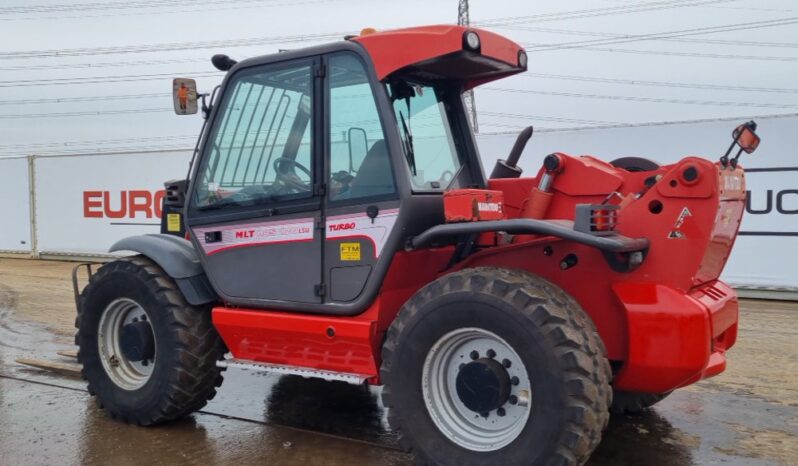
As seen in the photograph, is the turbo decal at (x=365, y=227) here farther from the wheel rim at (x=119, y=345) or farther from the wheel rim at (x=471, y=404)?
the wheel rim at (x=119, y=345)

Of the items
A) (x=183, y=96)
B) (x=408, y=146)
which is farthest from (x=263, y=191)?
(x=408, y=146)

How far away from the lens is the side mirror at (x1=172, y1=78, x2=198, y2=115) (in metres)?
4.62

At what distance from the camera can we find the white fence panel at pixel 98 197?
1475 cm

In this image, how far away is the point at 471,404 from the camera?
3.55 meters

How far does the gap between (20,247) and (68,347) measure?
1109 cm

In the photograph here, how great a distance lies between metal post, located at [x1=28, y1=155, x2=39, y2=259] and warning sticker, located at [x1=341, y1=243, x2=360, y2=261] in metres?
14.8

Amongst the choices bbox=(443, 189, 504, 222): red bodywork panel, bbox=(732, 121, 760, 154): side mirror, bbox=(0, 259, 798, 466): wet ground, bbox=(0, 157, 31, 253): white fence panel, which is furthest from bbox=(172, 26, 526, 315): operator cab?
bbox=(0, 157, 31, 253): white fence panel

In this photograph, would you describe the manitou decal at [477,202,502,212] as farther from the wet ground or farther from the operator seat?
the wet ground

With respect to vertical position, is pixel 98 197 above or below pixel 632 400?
above

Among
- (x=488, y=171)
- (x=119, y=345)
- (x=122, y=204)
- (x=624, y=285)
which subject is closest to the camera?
(x=624, y=285)

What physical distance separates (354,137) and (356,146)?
2.1 inches

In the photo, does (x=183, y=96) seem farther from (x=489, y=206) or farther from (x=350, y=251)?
(x=489, y=206)

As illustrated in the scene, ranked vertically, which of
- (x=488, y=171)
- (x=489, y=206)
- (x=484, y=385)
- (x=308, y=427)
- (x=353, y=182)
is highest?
(x=488, y=171)

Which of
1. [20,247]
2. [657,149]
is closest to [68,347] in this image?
[657,149]
